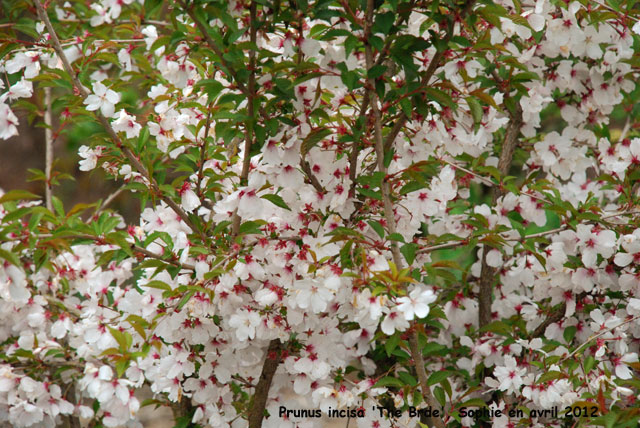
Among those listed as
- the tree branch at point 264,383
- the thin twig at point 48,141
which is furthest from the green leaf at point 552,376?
the thin twig at point 48,141

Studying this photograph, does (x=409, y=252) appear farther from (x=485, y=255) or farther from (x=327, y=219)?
(x=485, y=255)

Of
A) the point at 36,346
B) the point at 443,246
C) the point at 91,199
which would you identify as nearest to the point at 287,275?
the point at 443,246

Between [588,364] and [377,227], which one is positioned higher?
[377,227]

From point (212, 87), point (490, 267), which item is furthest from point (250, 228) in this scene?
point (490, 267)

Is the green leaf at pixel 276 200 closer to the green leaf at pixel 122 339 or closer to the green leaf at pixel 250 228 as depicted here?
the green leaf at pixel 250 228

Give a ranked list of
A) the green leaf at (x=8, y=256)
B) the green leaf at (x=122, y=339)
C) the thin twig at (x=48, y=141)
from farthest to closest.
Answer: the thin twig at (x=48, y=141) < the green leaf at (x=122, y=339) < the green leaf at (x=8, y=256)

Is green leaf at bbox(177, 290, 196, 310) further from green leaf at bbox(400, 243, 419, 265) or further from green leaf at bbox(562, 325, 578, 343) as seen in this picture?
green leaf at bbox(562, 325, 578, 343)

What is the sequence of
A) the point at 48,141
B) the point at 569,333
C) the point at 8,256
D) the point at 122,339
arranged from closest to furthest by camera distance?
1. the point at 8,256
2. the point at 122,339
3. the point at 569,333
4. the point at 48,141

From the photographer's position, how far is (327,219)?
1585mm

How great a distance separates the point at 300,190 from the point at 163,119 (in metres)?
0.45

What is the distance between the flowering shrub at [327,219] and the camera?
4.68ft

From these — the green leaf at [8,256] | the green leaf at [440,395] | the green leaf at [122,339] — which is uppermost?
the green leaf at [8,256]

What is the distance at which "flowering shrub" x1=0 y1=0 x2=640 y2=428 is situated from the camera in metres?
1.43

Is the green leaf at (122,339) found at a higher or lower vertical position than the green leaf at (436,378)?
higher
